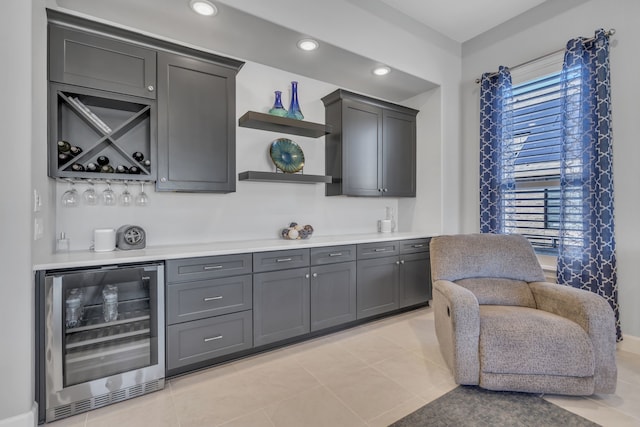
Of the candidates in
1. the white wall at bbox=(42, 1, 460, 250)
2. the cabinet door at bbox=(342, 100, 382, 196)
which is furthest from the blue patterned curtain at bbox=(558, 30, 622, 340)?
the cabinet door at bbox=(342, 100, 382, 196)

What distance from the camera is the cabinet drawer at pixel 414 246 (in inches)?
134

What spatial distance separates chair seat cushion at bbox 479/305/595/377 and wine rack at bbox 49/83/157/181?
262 centimetres

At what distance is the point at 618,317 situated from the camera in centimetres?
260

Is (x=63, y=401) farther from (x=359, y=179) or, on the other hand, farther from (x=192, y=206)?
(x=359, y=179)

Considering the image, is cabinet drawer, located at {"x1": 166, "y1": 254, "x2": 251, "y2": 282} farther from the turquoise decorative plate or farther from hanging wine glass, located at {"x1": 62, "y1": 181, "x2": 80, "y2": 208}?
the turquoise decorative plate

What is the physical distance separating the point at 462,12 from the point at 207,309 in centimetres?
377

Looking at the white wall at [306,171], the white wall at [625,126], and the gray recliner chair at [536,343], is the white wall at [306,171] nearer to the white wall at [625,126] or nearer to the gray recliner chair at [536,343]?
the white wall at [625,126]

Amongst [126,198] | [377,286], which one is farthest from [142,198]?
[377,286]

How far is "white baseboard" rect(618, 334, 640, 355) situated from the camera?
2.53m

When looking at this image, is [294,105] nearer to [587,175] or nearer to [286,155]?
[286,155]

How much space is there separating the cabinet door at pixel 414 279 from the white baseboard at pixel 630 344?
5.36 ft

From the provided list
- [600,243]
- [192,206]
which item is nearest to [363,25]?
[192,206]

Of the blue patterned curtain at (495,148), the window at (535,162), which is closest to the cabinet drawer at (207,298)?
the blue patterned curtain at (495,148)

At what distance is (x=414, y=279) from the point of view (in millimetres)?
3504
